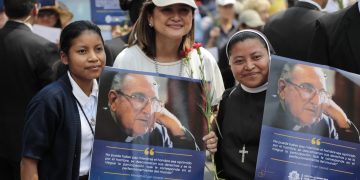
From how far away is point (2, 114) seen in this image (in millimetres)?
7328

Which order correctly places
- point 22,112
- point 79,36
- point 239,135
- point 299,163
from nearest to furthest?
point 299,163 < point 239,135 < point 79,36 < point 22,112

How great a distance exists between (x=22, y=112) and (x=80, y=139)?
8.71ft

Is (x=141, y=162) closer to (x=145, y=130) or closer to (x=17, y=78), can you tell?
(x=145, y=130)

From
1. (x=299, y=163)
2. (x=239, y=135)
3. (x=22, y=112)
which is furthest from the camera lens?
(x=22, y=112)

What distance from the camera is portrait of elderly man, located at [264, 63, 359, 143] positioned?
14.2 ft

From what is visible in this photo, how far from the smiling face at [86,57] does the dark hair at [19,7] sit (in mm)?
2561

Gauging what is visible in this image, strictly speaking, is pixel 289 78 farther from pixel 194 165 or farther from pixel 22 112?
pixel 22 112

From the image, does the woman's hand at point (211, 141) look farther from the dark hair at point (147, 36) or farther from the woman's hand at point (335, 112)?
the dark hair at point (147, 36)

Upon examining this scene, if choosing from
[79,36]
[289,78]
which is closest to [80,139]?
[79,36]

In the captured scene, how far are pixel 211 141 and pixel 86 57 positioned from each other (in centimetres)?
91

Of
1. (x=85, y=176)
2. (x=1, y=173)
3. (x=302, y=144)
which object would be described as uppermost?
(x=302, y=144)

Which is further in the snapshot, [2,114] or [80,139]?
[2,114]

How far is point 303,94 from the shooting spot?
436 centimetres

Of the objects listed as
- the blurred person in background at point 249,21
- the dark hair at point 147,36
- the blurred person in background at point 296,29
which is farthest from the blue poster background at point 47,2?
the dark hair at point 147,36
